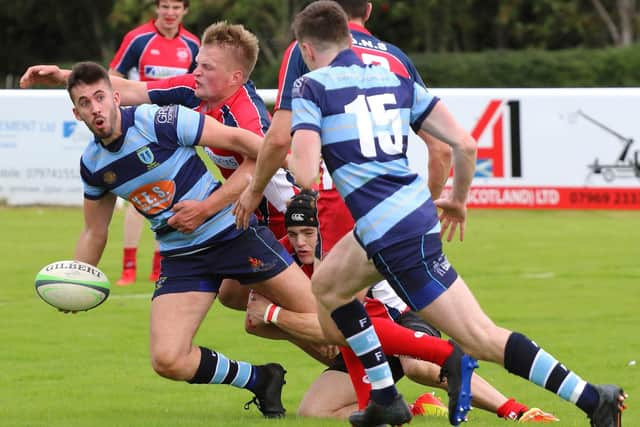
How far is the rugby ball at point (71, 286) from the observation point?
709 cm

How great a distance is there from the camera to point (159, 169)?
685 cm

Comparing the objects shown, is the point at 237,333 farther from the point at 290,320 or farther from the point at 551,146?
the point at 551,146

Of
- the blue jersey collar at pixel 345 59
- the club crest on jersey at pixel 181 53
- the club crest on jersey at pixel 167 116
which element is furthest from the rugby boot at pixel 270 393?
the club crest on jersey at pixel 181 53

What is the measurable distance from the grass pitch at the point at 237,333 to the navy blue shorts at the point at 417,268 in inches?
40.2

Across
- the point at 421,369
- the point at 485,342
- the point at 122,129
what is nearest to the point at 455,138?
the point at 485,342

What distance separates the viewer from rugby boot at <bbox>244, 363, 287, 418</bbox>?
22.9ft

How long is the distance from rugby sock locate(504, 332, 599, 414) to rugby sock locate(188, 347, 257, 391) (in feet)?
5.76

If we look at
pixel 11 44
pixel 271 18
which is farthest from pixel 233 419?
pixel 11 44

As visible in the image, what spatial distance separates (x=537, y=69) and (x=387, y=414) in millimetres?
27818

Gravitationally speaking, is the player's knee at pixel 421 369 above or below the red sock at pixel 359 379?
below

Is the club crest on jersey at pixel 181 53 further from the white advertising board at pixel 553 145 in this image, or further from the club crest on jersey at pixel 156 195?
the club crest on jersey at pixel 156 195

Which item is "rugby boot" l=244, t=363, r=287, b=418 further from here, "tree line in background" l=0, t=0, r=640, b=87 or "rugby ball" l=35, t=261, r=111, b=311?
"tree line in background" l=0, t=0, r=640, b=87

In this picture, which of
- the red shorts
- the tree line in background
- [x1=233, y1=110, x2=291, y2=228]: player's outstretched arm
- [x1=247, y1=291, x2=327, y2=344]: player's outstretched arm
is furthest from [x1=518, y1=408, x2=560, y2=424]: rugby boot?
the tree line in background

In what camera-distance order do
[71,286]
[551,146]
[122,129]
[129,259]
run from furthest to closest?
[551,146] → [129,259] → [71,286] → [122,129]
